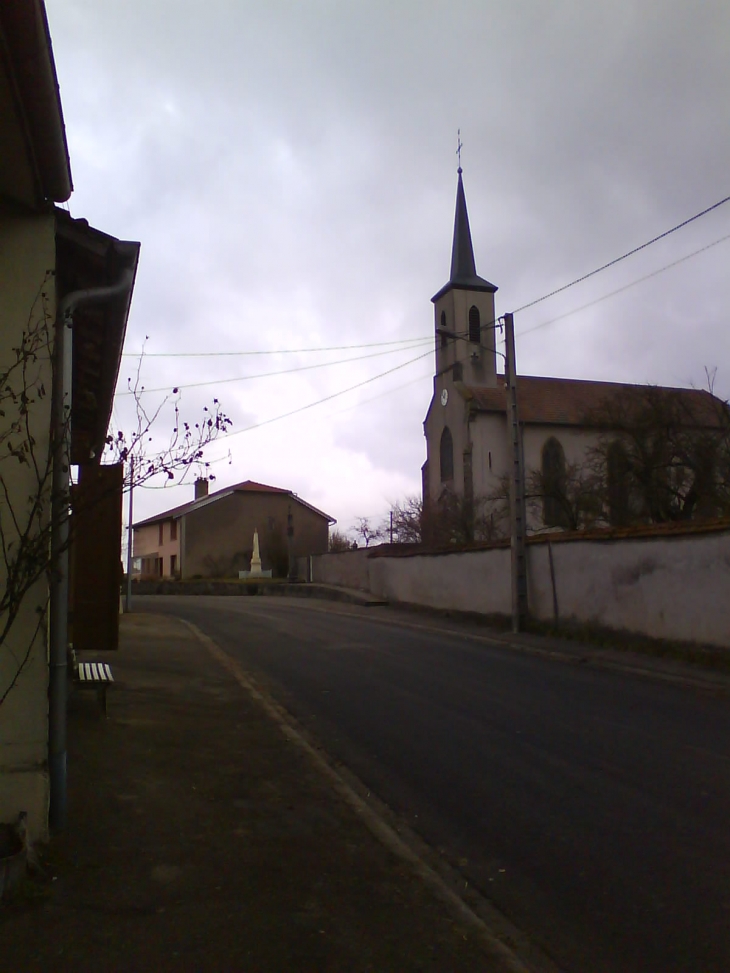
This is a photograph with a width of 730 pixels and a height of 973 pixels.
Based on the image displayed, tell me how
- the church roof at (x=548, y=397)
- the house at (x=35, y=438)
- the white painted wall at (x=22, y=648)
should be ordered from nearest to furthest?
the house at (x=35, y=438) → the white painted wall at (x=22, y=648) → the church roof at (x=548, y=397)

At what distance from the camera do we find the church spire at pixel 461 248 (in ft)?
181

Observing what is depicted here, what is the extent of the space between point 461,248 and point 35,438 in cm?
5462

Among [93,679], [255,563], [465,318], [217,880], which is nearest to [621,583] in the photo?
[93,679]

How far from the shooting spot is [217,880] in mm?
4453

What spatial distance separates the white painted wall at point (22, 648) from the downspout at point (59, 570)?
14 cm

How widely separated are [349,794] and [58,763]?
2.20m

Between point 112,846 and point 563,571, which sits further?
point 563,571

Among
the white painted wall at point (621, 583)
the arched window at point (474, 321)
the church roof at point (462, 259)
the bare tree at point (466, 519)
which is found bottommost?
the white painted wall at point (621, 583)

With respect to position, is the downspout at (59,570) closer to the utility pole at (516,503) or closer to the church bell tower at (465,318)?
the utility pole at (516,503)

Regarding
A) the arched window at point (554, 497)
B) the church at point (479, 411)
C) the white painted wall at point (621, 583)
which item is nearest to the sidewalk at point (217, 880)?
the white painted wall at point (621, 583)

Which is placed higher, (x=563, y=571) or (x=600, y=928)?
(x=563, y=571)

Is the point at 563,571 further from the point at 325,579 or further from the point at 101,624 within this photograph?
the point at 325,579

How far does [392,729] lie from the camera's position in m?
8.61

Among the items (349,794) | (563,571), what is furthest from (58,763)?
(563,571)
